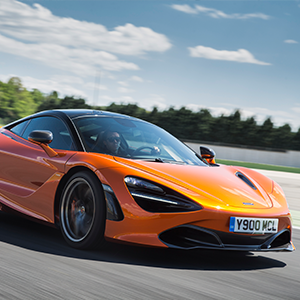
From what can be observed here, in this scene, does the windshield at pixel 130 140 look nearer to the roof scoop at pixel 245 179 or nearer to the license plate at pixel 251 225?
the roof scoop at pixel 245 179

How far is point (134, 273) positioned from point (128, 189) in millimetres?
637

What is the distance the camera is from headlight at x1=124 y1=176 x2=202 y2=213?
10.8 ft

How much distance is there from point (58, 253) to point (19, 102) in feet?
263

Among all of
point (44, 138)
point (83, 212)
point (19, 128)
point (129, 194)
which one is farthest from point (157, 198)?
point (19, 128)

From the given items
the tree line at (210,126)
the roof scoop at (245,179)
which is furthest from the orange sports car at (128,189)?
the tree line at (210,126)

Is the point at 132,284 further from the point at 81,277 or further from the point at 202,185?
the point at 202,185

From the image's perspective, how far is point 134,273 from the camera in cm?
312

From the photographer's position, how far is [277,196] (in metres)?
4.08

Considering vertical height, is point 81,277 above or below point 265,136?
below

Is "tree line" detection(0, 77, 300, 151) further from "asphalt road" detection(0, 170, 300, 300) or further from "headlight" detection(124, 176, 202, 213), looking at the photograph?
"headlight" detection(124, 176, 202, 213)

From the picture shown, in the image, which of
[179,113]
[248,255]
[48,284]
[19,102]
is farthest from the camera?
[19,102]

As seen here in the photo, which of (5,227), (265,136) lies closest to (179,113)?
(265,136)

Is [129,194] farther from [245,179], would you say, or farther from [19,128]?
[19,128]

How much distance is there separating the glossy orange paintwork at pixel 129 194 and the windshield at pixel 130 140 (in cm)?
24
